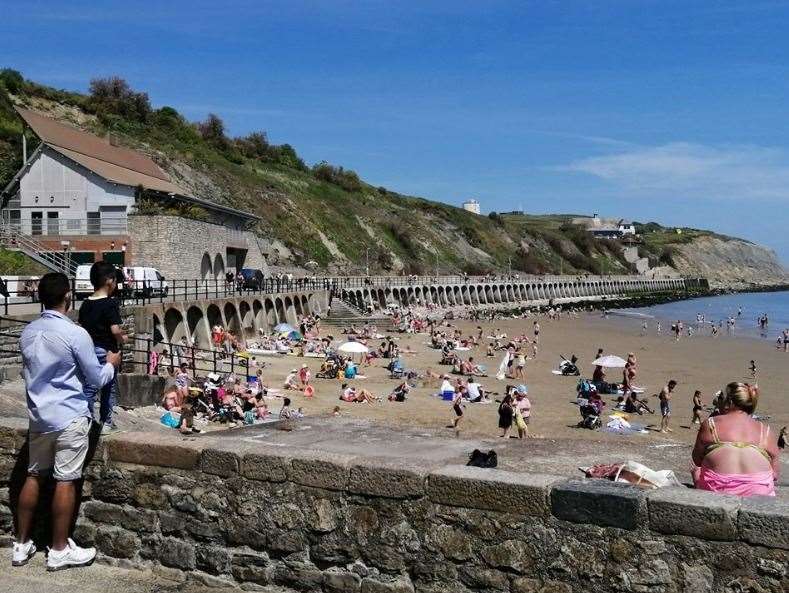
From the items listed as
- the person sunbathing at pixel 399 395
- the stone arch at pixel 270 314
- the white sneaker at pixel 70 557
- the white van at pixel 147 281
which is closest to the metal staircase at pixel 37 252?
the white van at pixel 147 281

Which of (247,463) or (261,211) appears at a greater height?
(261,211)

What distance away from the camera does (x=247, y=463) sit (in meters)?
4.75

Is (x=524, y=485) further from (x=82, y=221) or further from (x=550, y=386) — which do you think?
(x=82, y=221)

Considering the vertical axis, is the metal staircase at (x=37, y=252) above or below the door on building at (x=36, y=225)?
below

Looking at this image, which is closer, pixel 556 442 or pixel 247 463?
pixel 247 463

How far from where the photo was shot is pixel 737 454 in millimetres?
4660

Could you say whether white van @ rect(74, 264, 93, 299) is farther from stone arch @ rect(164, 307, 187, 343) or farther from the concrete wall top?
the concrete wall top

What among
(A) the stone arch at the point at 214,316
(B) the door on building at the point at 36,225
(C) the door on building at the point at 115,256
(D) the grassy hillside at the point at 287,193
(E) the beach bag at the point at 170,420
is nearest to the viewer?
(E) the beach bag at the point at 170,420

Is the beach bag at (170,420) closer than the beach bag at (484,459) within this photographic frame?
No

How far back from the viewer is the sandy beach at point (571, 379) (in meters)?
20.4

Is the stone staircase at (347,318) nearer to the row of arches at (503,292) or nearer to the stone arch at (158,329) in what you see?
the row of arches at (503,292)

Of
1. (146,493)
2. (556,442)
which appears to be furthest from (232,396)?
(146,493)

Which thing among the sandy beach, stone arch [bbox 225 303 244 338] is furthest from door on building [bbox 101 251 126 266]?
the sandy beach

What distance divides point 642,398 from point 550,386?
383cm
